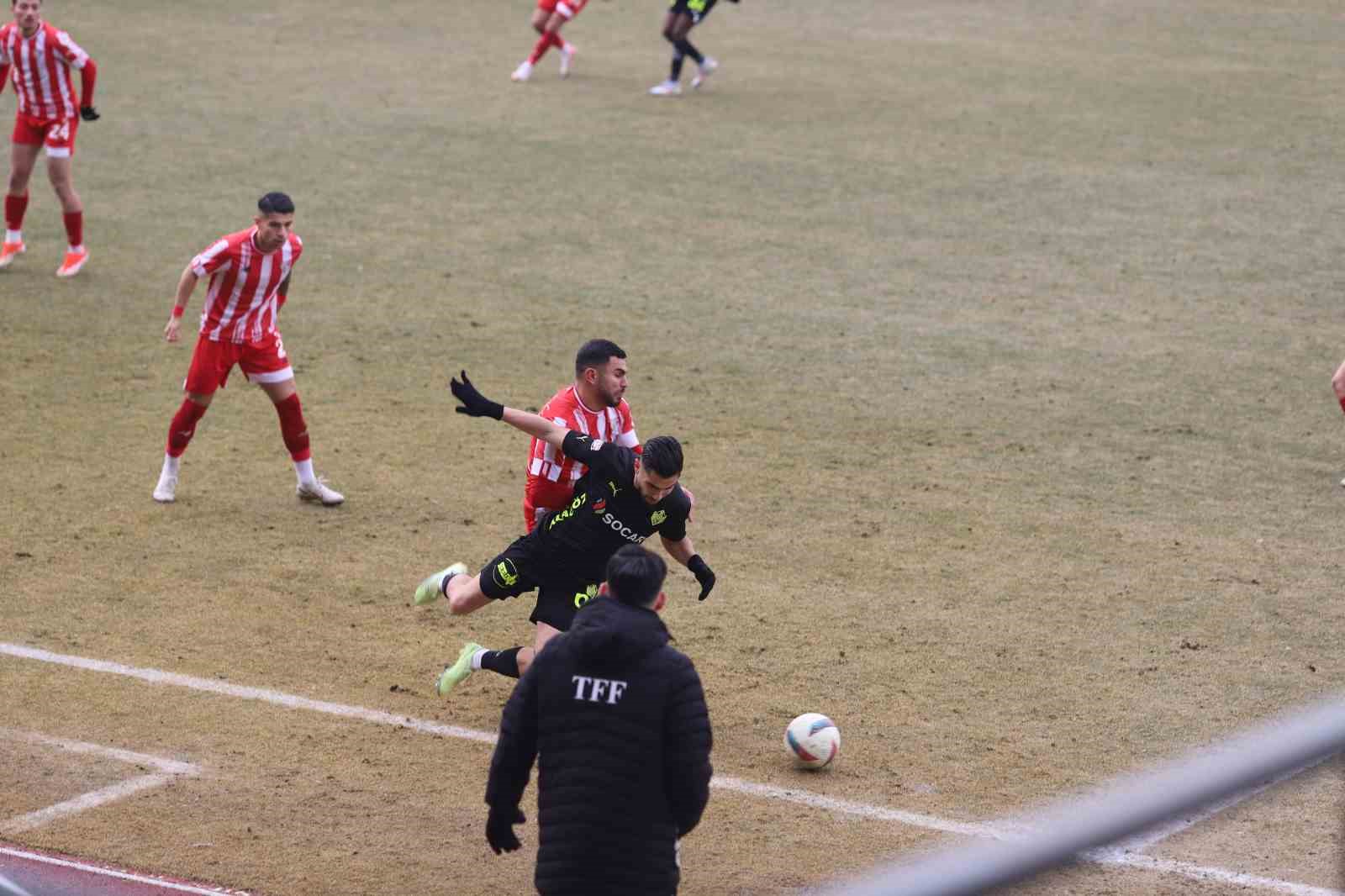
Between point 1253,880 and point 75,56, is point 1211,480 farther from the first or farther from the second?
point 75,56

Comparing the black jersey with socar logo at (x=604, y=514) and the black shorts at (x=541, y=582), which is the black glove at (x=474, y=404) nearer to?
the black jersey with socar logo at (x=604, y=514)

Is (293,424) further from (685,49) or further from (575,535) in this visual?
(685,49)

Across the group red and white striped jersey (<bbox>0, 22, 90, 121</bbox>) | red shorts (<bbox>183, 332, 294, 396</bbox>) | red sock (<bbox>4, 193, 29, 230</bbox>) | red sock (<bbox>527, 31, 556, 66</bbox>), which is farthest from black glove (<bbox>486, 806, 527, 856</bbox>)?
red sock (<bbox>527, 31, 556, 66</bbox>)

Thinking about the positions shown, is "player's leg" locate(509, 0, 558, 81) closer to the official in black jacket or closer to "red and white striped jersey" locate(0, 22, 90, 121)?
"red and white striped jersey" locate(0, 22, 90, 121)

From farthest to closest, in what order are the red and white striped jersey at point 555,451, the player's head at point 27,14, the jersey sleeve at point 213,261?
the player's head at point 27,14 → the jersey sleeve at point 213,261 → the red and white striped jersey at point 555,451

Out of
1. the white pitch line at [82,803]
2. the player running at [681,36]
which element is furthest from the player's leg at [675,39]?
the white pitch line at [82,803]

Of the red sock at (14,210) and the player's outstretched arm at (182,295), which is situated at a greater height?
the player's outstretched arm at (182,295)

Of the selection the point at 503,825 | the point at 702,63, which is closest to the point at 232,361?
the point at 503,825

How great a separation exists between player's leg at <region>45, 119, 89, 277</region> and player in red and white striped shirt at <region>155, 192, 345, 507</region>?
5.58 m

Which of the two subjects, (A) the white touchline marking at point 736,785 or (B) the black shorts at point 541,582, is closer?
(A) the white touchline marking at point 736,785

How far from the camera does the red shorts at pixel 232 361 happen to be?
11242 millimetres

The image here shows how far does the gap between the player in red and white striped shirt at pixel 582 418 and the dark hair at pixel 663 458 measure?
98 cm

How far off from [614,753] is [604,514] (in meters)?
2.65

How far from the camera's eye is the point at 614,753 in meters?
5.40
